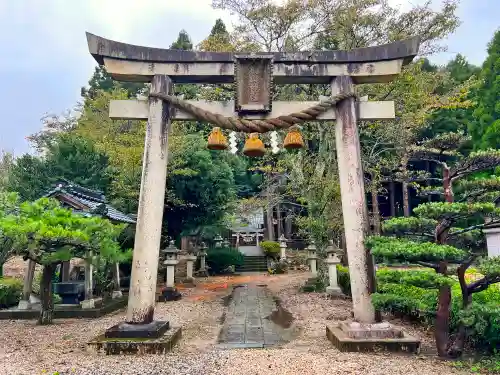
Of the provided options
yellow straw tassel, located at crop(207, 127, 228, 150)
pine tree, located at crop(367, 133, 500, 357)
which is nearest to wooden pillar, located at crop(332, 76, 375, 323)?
pine tree, located at crop(367, 133, 500, 357)

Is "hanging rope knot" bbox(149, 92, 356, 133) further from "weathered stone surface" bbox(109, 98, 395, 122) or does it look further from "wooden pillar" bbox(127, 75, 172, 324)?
"wooden pillar" bbox(127, 75, 172, 324)

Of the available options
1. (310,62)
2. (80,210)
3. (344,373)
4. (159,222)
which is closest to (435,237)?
(344,373)

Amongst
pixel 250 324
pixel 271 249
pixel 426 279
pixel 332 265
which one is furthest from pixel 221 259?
pixel 426 279

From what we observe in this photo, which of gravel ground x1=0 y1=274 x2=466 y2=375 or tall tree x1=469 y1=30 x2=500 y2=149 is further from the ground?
tall tree x1=469 y1=30 x2=500 y2=149

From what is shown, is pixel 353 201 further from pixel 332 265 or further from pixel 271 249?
pixel 271 249

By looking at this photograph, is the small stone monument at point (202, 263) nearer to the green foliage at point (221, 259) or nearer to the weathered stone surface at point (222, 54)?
the green foliage at point (221, 259)

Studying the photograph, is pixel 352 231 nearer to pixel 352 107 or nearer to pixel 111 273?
pixel 352 107

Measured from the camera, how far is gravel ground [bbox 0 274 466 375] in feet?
16.5

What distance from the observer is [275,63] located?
6.96m

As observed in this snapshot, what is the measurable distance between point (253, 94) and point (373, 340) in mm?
4392

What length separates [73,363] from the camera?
542 centimetres

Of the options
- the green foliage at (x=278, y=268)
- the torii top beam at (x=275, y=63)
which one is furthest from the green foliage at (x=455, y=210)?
the green foliage at (x=278, y=268)

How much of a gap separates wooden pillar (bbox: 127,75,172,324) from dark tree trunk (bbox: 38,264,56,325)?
3230 millimetres

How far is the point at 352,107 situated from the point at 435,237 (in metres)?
2.57
